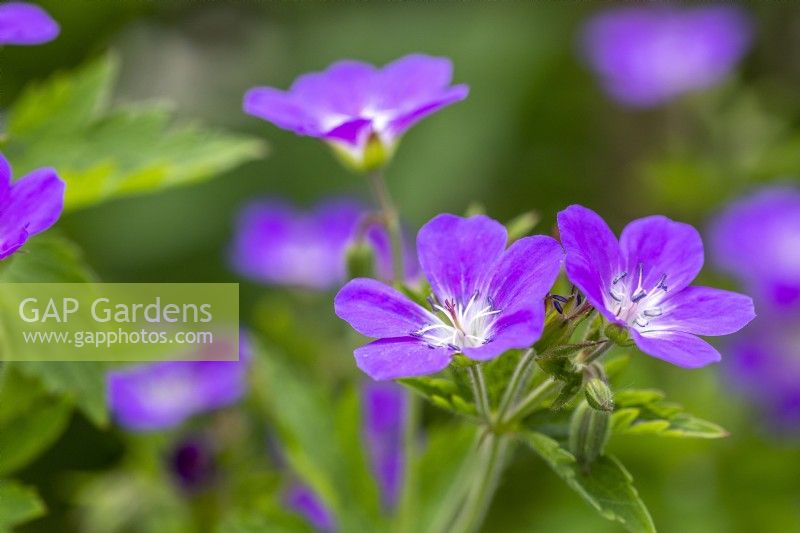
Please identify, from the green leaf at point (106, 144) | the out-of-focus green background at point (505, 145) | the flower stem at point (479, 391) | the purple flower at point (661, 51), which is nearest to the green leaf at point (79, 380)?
the green leaf at point (106, 144)

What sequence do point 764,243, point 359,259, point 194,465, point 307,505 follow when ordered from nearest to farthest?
1. point 359,259
2. point 194,465
3. point 307,505
4. point 764,243

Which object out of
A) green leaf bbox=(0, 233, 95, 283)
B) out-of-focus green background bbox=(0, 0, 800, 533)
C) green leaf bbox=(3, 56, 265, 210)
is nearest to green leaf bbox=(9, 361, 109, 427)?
green leaf bbox=(0, 233, 95, 283)

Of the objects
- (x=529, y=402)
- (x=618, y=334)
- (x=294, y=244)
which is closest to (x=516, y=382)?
(x=529, y=402)

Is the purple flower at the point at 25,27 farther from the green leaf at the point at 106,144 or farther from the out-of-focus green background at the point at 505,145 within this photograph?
the out-of-focus green background at the point at 505,145

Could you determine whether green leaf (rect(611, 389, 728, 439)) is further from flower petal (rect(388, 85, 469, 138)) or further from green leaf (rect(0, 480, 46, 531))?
green leaf (rect(0, 480, 46, 531))

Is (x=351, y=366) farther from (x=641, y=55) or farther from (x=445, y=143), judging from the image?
(x=641, y=55)

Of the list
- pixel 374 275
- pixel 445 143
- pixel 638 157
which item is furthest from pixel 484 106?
pixel 374 275

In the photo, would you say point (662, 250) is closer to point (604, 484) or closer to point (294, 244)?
point (604, 484)
